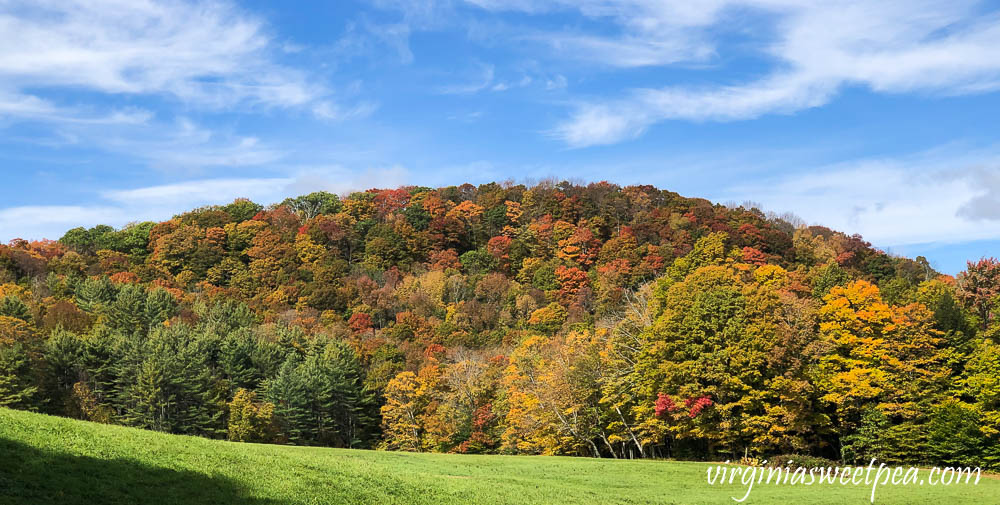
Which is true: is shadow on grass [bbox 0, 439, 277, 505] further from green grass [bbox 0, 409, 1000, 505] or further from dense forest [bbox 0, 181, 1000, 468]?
dense forest [bbox 0, 181, 1000, 468]

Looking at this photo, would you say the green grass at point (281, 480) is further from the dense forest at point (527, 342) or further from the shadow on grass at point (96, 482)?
the dense forest at point (527, 342)

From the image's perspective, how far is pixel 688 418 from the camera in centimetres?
4816

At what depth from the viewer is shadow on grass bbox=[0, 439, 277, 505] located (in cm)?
1683

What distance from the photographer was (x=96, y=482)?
1823 cm

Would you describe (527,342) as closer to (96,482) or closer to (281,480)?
(281,480)

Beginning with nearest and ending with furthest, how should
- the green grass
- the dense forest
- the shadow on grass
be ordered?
the shadow on grass < the green grass < the dense forest

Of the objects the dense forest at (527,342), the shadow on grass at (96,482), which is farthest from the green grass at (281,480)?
the dense forest at (527,342)

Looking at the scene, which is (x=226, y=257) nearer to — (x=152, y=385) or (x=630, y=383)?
(x=152, y=385)

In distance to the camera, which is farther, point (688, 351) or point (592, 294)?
point (592, 294)

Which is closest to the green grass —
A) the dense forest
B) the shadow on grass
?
the shadow on grass

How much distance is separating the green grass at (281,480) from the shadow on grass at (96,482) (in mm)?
33

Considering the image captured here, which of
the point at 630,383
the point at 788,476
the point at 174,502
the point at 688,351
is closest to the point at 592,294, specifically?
the point at 630,383

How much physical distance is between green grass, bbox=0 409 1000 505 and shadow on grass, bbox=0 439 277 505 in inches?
1.3

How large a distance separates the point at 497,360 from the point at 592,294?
38.7m
